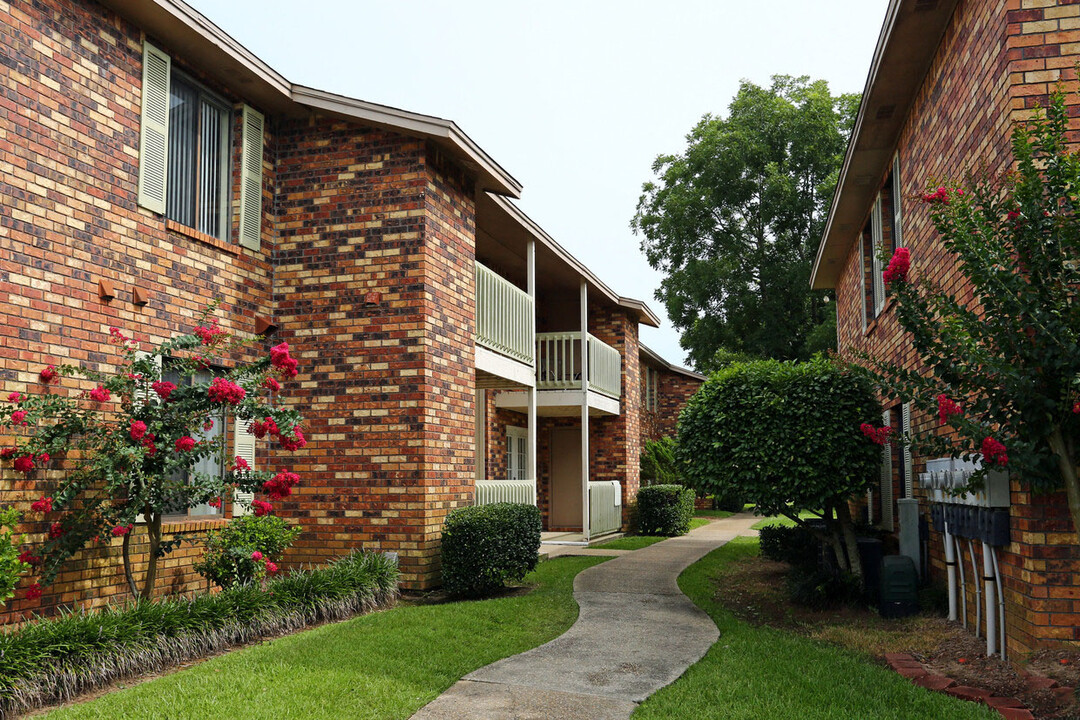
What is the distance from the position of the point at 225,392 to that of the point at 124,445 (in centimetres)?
89

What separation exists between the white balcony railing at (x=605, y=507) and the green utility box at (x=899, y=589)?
9050 millimetres

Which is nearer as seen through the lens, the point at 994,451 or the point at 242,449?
the point at 994,451

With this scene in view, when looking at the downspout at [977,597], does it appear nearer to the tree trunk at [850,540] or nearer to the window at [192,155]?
the tree trunk at [850,540]

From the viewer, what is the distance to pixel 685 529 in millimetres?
19859

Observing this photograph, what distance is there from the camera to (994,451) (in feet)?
17.6

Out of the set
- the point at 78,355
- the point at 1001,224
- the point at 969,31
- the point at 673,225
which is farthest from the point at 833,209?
the point at 673,225

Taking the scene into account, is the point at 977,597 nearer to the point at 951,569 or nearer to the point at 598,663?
the point at 951,569

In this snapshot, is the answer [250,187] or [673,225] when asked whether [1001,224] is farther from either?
[673,225]

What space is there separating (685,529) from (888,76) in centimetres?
1291

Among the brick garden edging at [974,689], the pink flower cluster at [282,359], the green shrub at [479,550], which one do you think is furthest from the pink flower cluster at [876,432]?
the pink flower cluster at [282,359]

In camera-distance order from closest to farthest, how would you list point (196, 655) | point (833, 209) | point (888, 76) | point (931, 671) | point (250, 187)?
point (931, 671) → point (196, 655) → point (888, 76) → point (250, 187) → point (833, 209)

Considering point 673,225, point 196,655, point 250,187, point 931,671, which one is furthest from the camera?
point 673,225

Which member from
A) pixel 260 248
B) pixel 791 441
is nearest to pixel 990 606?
pixel 791 441

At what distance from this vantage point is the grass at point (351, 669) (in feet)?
17.8
